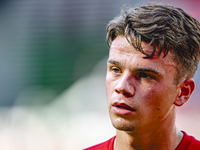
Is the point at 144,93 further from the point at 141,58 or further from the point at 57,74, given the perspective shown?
the point at 57,74

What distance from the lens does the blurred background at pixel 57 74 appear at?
7.22 m

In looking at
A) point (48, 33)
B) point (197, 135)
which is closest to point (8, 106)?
point (48, 33)

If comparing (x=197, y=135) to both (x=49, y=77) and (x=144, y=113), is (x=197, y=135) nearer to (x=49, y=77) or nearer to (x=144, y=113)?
(x=49, y=77)

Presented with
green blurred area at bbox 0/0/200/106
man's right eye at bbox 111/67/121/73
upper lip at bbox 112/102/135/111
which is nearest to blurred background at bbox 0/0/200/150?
green blurred area at bbox 0/0/200/106

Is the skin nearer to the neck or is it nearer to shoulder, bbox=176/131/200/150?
the neck

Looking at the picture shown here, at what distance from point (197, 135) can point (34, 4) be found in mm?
5516

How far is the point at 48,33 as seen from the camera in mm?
8211

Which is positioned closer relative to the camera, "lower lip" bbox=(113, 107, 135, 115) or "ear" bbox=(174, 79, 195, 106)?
"lower lip" bbox=(113, 107, 135, 115)

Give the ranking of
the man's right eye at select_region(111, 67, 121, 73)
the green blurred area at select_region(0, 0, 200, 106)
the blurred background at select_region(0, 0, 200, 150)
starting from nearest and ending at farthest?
the man's right eye at select_region(111, 67, 121, 73) < the blurred background at select_region(0, 0, 200, 150) < the green blurred area at select_region(0, 0, 200, 106)

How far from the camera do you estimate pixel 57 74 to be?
26.6 ft

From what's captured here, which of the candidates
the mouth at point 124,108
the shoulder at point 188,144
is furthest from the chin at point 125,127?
the shoulder at point 188,144

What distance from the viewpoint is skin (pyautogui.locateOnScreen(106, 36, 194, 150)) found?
2311mm

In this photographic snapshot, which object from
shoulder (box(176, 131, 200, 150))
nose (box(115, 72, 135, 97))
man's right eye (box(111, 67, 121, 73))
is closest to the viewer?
nose (box(115, 72, 135, 97))

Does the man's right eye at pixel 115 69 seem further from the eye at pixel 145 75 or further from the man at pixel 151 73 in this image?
the eye at pixel 145 75
